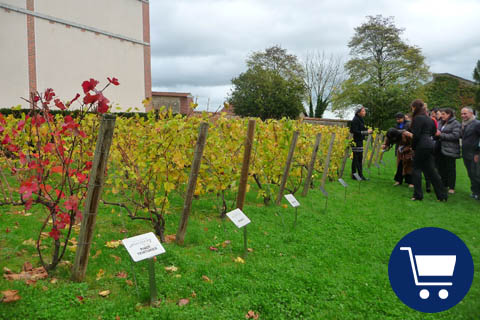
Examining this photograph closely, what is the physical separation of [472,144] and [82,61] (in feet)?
70.1

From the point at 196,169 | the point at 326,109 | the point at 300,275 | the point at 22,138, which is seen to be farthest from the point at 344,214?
the point at 326,109

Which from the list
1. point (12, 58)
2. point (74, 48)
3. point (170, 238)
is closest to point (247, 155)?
point (170, 238)

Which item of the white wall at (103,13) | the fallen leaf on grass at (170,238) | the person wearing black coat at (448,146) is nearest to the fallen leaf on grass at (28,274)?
the fallen leaf on grass at (170,238)

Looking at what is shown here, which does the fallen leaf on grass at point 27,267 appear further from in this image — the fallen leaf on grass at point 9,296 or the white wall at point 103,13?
the white wall at point 103,13

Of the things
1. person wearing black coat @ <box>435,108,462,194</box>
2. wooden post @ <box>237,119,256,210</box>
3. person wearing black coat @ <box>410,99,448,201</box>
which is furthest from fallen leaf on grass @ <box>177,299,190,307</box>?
person wearing black coat @ <box>435,108,462,194</box>

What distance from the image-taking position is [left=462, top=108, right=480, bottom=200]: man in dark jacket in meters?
6.95

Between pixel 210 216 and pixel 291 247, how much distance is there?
1.48 meters

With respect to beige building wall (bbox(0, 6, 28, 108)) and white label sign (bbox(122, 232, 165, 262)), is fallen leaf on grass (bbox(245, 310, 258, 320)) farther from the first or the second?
beige building wall (bbox(0, 6, 28, 108))

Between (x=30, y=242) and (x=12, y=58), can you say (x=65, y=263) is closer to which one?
(x=30, y=242)

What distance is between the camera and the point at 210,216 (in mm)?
5219

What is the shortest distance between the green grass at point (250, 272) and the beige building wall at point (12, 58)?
1624 centimetres

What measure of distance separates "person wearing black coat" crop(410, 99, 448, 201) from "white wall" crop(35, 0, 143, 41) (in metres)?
20.1

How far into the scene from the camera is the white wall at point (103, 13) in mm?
20359

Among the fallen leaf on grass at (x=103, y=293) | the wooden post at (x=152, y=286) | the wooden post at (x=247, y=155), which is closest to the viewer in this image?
the wooden post at (x=152, y=286)
